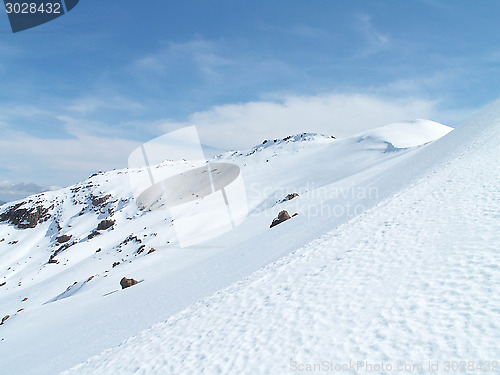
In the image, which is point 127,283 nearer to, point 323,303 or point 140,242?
point 323,303

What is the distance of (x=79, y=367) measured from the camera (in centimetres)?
720

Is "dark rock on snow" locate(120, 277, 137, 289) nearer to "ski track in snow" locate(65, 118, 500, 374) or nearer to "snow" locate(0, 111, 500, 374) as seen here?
"snow" locate(0, 111, 500, 374)

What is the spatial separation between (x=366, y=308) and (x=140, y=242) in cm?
3789

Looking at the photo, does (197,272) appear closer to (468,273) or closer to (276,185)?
(468,273)

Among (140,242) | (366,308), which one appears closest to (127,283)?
(366,308)

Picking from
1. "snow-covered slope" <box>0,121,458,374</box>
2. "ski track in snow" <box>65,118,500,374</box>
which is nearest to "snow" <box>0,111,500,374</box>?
"ski track in snow" <box>65,118,500,374</box>

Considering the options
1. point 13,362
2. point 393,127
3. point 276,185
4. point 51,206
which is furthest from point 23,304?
point 393,127

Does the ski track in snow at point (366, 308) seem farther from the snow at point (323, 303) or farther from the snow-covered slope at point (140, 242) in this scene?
the snow-covered slope at point (140, 242)

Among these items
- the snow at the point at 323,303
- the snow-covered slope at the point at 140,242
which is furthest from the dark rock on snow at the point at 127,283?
the snow at the point at 323,303

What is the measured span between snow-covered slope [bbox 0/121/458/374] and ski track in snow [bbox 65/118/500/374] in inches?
165

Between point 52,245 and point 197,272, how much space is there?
6354 cm

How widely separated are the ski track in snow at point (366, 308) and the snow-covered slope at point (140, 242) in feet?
13.8

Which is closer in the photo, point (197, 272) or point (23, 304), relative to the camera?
point (197, 272)

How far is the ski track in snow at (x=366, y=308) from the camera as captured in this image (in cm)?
417
